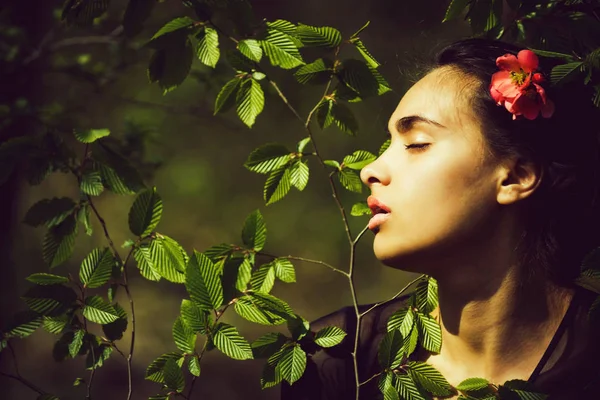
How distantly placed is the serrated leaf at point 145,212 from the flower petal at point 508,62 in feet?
2.62

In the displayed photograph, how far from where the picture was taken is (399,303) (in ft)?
6.42

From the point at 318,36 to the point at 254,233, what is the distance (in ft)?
1.50

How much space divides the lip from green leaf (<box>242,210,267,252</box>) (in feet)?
0.79

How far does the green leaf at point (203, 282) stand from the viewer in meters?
1.54

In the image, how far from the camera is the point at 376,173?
1689 millimetres

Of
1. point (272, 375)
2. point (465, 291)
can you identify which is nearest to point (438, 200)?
point (465, 291)

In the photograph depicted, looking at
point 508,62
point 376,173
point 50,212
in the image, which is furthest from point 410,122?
point 50,212

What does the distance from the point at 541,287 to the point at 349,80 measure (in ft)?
2.14

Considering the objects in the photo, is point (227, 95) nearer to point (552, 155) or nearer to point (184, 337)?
point (184, 337)

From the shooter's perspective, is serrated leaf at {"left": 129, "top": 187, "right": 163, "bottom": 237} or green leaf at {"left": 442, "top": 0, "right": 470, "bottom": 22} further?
green leaf at {"left": 442, "top": 0, "right": 470, "bottom": 22}

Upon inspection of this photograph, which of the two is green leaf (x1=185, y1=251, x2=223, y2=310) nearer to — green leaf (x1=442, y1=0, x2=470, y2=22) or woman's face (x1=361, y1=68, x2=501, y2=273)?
woman's face (x1=361, y1=68, x2=501, y2=273)

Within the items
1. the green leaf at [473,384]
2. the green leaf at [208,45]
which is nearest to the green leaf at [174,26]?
the green leaf at [208,45]

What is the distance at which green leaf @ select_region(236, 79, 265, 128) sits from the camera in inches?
67.5

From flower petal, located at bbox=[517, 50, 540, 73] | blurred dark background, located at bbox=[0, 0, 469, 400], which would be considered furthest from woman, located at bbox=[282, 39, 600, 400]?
blurred dark background, located at bbox=[0, 0, 469, 400]
